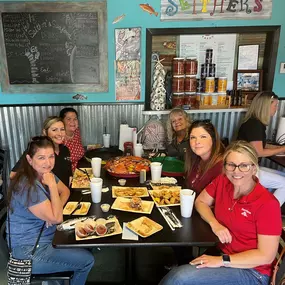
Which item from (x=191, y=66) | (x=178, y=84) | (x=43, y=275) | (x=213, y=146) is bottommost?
(x=43, y=275)

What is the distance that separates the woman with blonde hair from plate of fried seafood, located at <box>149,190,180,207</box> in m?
0.96

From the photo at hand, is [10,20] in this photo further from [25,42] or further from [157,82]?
[157,82]

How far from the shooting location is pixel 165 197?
75.7 inches

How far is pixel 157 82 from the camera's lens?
3418 mm

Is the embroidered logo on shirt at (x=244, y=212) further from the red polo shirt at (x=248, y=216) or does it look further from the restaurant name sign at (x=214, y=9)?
the restaurant name sign at (x=214, y=9)

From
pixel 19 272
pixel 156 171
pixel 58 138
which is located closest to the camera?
pixel 19 272

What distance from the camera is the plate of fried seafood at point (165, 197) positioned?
6.14 ft

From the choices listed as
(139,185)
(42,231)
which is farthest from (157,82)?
(42,231)

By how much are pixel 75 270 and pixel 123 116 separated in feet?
7.03

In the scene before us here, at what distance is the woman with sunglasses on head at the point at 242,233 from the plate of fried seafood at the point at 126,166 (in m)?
0.77

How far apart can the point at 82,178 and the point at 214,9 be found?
2.47 meters

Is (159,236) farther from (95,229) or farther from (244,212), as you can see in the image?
(244,212)

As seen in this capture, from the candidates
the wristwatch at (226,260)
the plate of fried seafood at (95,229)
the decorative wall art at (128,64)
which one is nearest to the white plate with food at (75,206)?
the plate of fried seafood at (95,229)

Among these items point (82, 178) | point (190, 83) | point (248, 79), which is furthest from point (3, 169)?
point (248, 79)
